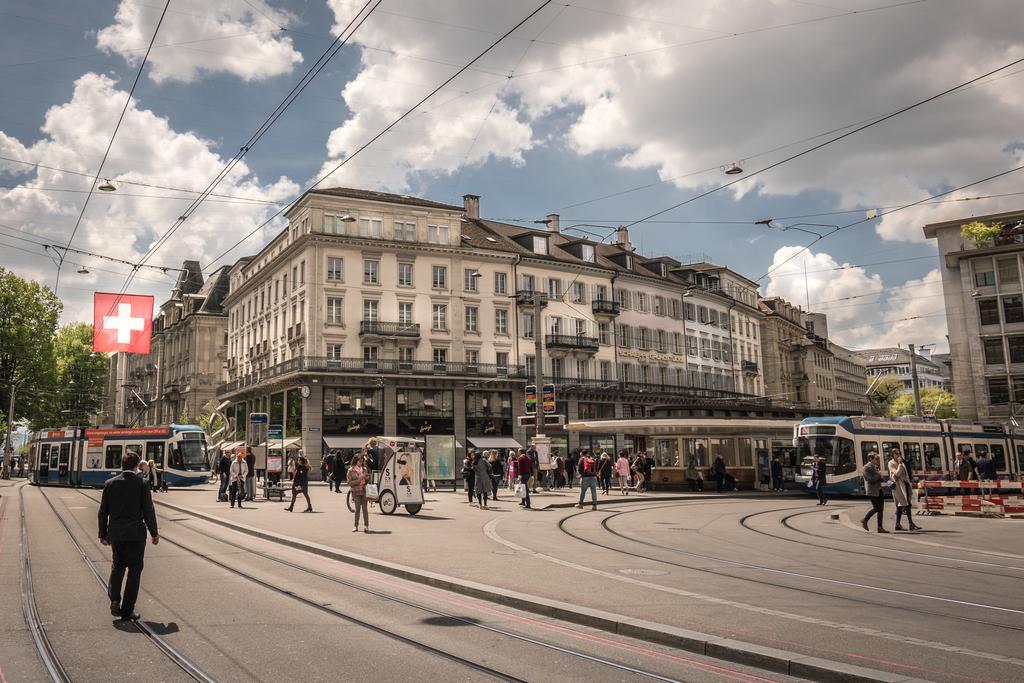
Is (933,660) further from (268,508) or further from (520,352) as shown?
(520,352)

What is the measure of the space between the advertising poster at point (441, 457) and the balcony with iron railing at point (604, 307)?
2721cm

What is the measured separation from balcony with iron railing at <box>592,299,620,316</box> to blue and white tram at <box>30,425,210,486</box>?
29.5m

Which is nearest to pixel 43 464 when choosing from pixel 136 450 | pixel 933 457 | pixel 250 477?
pixel 136 450

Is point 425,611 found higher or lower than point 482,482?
lower

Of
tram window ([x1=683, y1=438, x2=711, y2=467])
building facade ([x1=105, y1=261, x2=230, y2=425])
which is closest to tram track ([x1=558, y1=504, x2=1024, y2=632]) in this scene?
tram window ([x1=683, y1=438, x2=711, y2=467])

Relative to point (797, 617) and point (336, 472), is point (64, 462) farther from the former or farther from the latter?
point (797, 617)

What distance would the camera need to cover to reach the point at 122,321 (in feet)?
62.2

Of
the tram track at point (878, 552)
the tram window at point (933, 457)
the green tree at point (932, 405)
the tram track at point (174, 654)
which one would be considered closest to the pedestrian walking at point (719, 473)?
the tram window at point (933, 457)

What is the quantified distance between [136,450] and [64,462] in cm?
486

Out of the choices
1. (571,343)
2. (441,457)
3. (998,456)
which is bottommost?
(998,456)

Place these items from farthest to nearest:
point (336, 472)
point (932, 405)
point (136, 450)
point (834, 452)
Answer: point (932, 405) → point (136, 450) → point (336, 472) → point (834, 452)

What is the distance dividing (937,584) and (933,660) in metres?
4.55

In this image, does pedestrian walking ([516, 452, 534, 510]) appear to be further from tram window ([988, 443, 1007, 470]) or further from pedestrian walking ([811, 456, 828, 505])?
tram window ([988, 443, 1007, 470])

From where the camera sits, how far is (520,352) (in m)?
54.3
